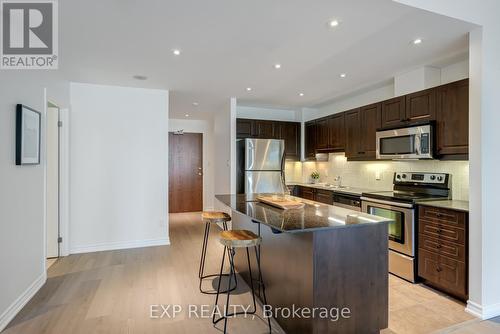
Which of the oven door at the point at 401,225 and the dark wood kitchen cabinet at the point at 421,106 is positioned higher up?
the dark wood kitchen cabinet at the point at 421,106

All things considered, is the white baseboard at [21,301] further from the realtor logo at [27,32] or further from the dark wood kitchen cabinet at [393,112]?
the dark wood kitchen cabinet at [393,112]

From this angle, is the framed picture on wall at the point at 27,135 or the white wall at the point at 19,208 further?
the framed picture on wall at the point at 27,135

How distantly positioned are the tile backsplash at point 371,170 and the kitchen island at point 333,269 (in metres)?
1.76

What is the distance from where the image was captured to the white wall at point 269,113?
551cm

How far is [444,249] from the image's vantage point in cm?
257

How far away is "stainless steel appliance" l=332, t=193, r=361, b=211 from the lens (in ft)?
12.0

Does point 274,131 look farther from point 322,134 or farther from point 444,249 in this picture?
point 444,249

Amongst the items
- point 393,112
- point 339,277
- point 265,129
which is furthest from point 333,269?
point 265,129

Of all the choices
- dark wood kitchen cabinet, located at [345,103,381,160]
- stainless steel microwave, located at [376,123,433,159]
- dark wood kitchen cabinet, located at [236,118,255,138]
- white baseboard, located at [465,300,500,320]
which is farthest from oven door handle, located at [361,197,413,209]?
dark wood kitchen cabinet, located at [236,118,255,138]

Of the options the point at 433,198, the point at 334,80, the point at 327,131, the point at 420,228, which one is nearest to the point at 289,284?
the point at 420,228

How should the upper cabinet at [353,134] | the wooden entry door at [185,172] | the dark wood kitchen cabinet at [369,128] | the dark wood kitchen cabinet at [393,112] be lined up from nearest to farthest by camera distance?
the dark wood kitchen cabinet at [393,112] < the dark wood kitchen cabinet at [369,128] < the upper cabinet at [353,134] < the wooden entry door at [185,172]

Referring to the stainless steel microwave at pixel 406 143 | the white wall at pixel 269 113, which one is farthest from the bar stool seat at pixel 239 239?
the white wall at pixel 269 113

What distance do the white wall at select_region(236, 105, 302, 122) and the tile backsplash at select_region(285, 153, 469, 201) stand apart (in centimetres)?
100

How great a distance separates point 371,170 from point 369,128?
0.75m
